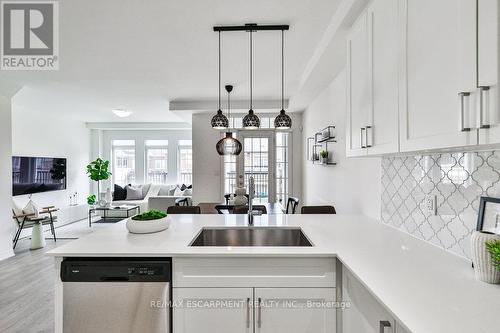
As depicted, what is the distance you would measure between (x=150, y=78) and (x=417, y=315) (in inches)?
149

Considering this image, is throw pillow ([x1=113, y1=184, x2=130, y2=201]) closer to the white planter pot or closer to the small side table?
the small side table

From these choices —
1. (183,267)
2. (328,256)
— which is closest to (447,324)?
(328,256)

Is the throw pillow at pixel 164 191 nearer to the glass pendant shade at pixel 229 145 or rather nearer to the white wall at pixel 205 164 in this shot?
the white wall at pixel 205 164

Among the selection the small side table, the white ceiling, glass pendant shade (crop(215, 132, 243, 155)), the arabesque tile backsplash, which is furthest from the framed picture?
the small side table

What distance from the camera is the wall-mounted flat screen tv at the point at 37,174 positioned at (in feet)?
16.7

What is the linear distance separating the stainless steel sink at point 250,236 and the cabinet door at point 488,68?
1431 millimetres

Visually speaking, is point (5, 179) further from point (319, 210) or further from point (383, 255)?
point (383, 255)

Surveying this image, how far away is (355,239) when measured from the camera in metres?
1.64

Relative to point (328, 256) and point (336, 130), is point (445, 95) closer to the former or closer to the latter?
point (328, 256)

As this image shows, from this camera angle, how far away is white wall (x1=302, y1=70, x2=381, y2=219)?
7.57ft

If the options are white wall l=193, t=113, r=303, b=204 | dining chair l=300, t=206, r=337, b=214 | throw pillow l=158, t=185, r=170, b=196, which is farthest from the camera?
throw pillow l=158, t=185, r=170, b=196

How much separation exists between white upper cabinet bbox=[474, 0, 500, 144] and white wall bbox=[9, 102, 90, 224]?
647cm

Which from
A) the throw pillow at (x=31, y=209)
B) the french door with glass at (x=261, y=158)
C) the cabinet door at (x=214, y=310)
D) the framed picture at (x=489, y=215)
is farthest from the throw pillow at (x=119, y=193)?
the framed picture at (x=489, y=215)

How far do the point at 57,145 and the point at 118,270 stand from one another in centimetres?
629
